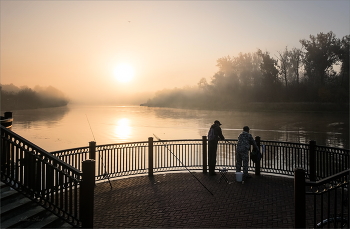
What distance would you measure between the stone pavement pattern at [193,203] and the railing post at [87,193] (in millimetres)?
768

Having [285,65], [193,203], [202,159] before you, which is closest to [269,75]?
[285,65]

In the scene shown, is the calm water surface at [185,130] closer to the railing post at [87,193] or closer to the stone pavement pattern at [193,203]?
the stone pavement pattern at [193,203]

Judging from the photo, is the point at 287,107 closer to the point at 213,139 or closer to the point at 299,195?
the point at 213,139

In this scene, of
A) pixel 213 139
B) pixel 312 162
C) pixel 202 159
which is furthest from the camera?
pixel 202 159

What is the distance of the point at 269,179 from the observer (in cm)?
1120

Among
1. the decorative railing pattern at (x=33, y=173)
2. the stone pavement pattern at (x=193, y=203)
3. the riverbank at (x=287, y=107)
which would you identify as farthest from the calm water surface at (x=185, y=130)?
the decorative railing pattern at (x=33, y=173)

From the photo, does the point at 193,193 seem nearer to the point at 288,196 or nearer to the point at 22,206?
the point at 288,196

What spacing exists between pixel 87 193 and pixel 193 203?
11.1ft

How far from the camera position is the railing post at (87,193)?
607 cm

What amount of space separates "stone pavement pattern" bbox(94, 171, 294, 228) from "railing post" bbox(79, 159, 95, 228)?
0.77 meters

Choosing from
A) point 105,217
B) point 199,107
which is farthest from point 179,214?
point 199,107

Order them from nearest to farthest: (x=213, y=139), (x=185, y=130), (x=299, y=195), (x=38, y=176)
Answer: (x=299, y=195) → (x=38, y=176) → (x=213, y=139) → (x=185, y=130)

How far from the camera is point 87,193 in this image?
6109mm

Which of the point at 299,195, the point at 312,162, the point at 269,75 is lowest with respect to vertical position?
the point at 312,162
